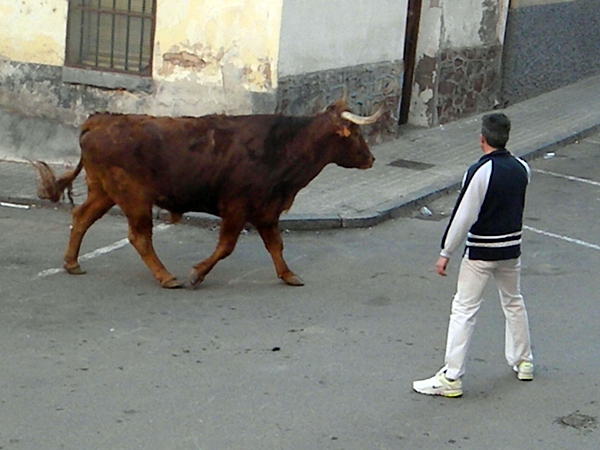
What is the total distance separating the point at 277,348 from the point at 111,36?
6.59 m

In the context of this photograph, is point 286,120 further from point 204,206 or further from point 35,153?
Result: point 35,153

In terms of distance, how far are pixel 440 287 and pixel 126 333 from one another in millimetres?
2706

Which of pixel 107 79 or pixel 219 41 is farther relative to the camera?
pixel 107 79

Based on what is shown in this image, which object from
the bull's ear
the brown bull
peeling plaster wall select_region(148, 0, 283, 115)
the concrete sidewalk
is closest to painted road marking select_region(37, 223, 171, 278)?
the brown bull

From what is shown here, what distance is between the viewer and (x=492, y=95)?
17.5 m

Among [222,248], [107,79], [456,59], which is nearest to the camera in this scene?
[222,248]

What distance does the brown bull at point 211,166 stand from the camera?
8.75 m

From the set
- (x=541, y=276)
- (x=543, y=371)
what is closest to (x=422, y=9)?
(x=541, y=276)

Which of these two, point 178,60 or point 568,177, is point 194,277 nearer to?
point 178,60

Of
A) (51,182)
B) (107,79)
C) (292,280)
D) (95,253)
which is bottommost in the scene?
(95,253)

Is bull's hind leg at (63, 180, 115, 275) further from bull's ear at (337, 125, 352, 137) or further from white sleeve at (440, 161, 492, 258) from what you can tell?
white sleeve at (440, 161, 492, 258)

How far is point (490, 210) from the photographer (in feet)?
22.1

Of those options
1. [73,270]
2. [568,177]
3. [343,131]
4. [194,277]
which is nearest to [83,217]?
[73,270]

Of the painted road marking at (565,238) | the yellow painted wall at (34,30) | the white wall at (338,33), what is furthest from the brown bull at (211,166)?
the yellow painted wall at (34,30)
